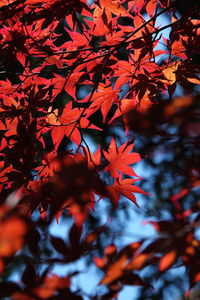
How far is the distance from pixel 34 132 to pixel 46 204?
23 cm

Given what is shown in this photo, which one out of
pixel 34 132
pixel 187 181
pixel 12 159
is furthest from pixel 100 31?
pixel 187 181

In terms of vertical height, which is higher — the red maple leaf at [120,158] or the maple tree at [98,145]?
the maple tree at [98,145]

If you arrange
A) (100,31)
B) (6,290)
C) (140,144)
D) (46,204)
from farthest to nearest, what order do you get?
(140,144), (100,31), (46,204), (6,290)

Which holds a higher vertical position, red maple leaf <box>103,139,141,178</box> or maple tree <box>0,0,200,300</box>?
maple tree <box>0,0,200,300</box>

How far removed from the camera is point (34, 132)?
1012 millimetres

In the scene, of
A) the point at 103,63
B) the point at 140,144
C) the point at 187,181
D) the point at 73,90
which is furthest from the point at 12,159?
the point at 140,144

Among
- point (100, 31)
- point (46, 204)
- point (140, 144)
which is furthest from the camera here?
point (140, 144)

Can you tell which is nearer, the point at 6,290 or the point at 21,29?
the point at 6,290

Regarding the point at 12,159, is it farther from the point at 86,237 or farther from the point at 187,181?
the point at 187,181

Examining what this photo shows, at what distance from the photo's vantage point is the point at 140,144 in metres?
3.16

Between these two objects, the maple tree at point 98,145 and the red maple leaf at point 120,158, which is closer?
the maple tree at point 98,145

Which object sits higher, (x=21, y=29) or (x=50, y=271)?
(x=21, y=29)

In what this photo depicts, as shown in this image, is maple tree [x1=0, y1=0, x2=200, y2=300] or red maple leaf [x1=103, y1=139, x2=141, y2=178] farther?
red maple leaf [x1=103, y1=139, x2=141, y2=178]

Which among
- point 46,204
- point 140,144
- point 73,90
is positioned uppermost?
point 73,90
